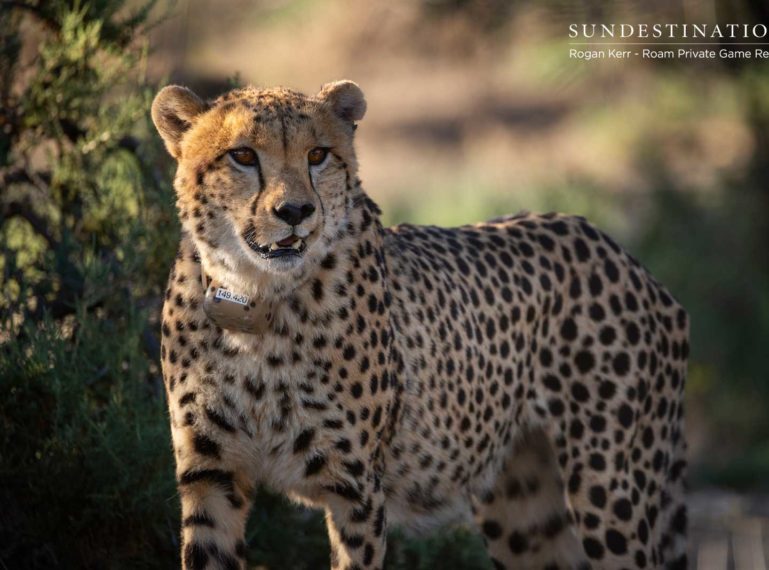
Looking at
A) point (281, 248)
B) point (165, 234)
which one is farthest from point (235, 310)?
point (165, 234)

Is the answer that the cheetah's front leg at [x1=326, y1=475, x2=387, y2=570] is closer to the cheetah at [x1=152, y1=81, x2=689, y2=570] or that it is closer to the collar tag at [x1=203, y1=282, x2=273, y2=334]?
the cheetah at [x1=152, y1=81, x2=689, y2=570]

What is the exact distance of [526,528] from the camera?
3836 millimetres

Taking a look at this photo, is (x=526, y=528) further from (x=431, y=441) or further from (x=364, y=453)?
(x=364, y=453)

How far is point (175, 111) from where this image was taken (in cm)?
300

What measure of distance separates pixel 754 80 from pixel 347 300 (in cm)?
434

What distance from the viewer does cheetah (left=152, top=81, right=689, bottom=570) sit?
9.57 feet

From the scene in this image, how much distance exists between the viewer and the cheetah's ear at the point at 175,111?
9.76 feet

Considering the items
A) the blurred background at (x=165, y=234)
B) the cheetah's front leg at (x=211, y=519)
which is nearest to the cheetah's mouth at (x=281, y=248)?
the cheetah's front leg at (x=211, y=519)

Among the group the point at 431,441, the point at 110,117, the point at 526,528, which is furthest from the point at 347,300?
the point at 110,117

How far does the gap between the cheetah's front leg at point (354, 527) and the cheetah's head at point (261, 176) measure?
0.54 metres

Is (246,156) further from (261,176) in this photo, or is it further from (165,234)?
(165,234)

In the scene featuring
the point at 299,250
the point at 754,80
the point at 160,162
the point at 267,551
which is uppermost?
the point at 754,80

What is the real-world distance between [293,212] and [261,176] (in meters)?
0.15

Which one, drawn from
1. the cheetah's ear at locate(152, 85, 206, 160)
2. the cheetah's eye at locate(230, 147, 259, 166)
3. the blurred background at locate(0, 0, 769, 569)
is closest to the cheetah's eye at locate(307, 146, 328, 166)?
the cheetah's eye at locate(230, 147, 259, 166)
